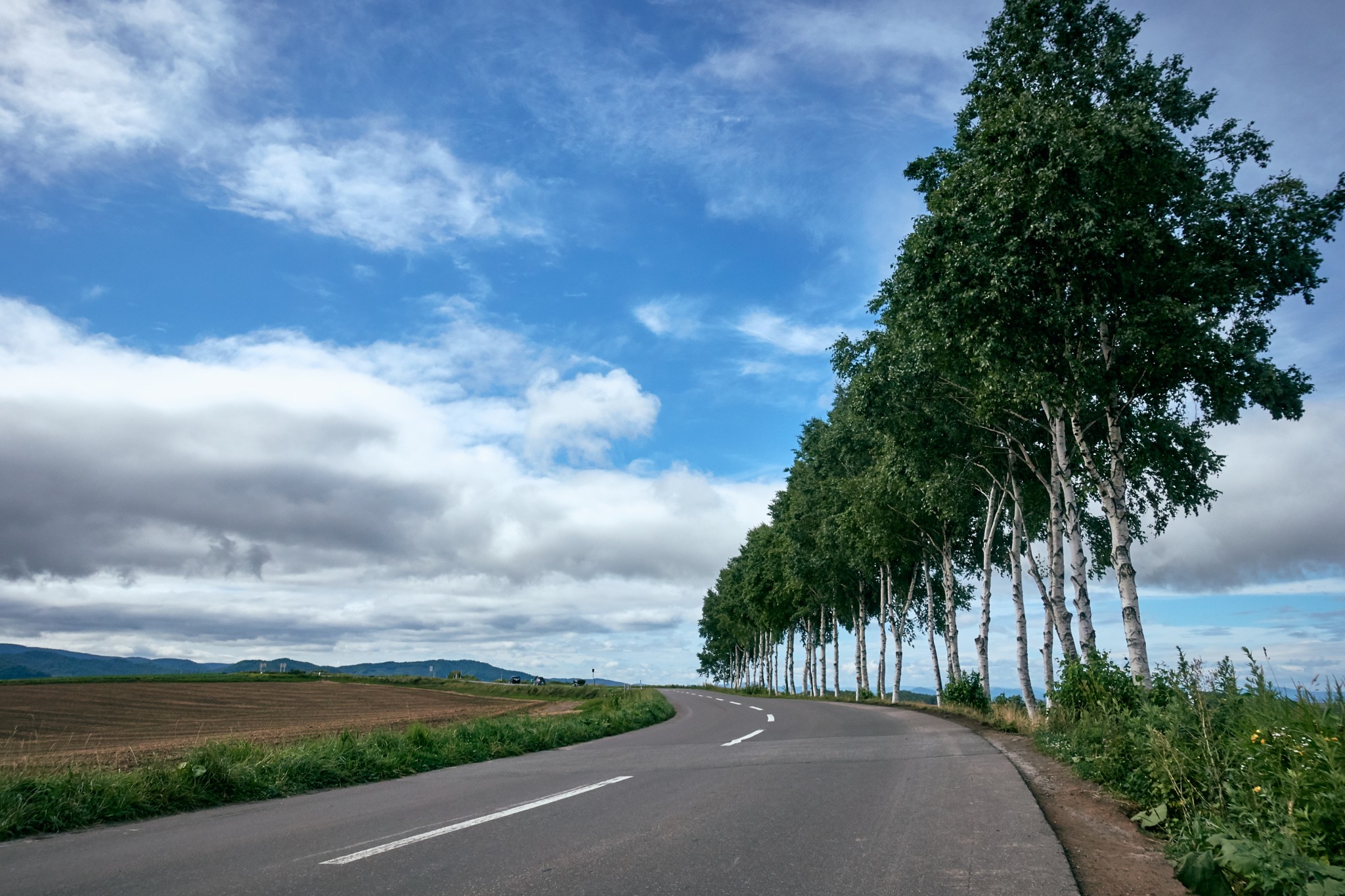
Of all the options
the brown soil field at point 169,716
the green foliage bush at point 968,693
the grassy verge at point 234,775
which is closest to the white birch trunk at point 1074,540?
the green foliage bush at point 968,693

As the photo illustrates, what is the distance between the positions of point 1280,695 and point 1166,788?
1.52m

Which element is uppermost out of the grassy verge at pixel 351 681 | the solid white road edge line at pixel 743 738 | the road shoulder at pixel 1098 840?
the road shoulder at pixel 1098 840

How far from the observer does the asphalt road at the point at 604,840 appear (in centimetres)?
523

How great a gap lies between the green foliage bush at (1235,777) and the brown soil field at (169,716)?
1184cm

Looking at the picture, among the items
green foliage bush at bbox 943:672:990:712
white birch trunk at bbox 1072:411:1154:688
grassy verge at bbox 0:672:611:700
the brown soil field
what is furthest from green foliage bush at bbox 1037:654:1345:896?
grassy verge at bbox 0:672:611:700

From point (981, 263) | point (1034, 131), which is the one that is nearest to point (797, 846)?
point (981, 263)

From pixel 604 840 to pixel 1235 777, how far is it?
17.1 ft

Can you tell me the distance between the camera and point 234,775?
951cm

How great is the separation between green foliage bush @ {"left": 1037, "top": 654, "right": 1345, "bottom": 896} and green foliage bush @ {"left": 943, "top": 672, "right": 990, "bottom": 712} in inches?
632

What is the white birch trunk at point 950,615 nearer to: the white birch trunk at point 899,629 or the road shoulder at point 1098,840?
the white birch trunk at point 899,629

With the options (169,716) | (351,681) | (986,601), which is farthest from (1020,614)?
(351,681)

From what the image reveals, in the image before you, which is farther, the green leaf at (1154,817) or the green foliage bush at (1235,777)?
the green leaf at (1154,817)

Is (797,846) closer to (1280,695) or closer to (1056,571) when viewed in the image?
(1280,695)

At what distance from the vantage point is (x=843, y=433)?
96.2 feet
